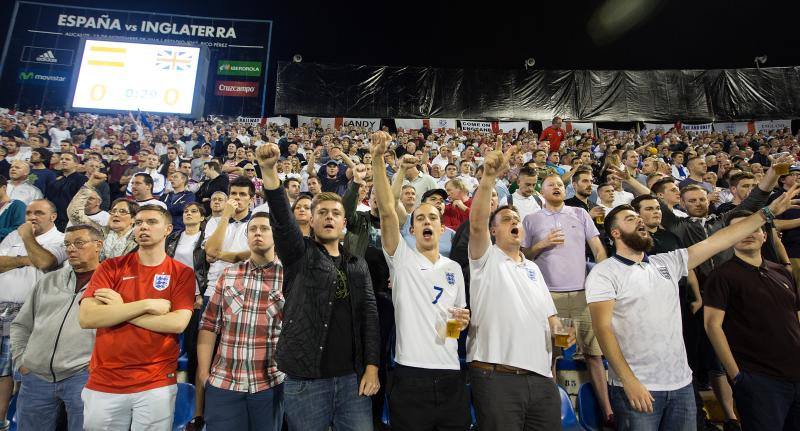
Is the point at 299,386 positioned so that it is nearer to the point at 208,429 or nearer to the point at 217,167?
the point at 208,429

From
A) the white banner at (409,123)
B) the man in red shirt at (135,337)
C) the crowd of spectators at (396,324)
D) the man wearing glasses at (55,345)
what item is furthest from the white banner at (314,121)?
the man in red shirt at (135,337)

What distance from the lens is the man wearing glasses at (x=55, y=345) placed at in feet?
8.84

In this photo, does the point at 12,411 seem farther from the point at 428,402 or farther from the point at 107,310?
the point at 428,402

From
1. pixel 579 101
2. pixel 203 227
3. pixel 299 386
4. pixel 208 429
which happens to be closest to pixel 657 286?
pixel 299 386

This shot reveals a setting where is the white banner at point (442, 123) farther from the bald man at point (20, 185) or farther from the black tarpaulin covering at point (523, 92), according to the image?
the bald man at point (20, 185)

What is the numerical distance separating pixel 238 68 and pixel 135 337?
16497 mm

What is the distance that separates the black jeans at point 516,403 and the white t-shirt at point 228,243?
2438mm

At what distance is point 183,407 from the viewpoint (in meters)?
3.00

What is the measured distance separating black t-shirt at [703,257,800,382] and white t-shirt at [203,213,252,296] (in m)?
3.79

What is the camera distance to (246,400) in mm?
2455

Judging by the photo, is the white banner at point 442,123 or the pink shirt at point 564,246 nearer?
the pink shirt at point 564,246

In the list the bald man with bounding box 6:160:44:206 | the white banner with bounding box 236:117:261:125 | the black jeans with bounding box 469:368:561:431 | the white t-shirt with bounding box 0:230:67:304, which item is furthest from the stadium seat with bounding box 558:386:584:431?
the white banner with bounding box 236:117:261:125

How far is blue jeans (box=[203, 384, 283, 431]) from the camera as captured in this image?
7.85 feet

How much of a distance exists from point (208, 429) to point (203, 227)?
2.61 m
